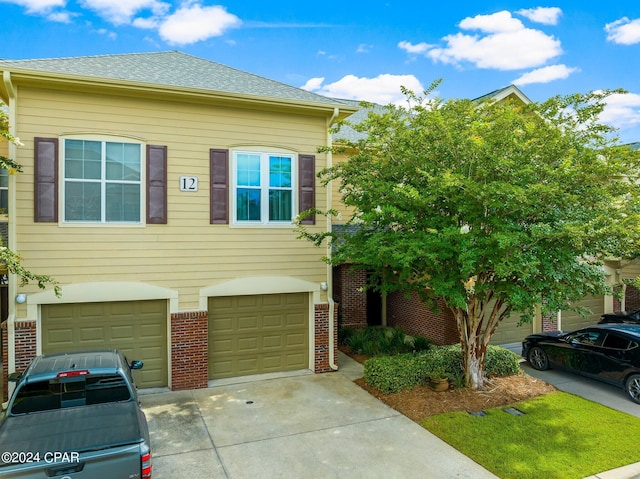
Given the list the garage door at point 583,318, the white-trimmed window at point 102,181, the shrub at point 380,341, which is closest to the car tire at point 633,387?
the shrub at point 380,341

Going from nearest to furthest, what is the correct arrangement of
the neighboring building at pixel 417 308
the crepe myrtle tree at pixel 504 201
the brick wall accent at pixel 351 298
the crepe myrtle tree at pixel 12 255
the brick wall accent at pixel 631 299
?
the crepe myrtle tree at pixel 12 255, the crepe myrtle tree at pixel 504 201, the neighboring building at pixel 417 308, the brick wall accent at pixel 351 298, the brick wall accent at pixel 631 299

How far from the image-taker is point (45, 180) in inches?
351

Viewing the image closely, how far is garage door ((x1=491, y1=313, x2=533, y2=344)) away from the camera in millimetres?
14263

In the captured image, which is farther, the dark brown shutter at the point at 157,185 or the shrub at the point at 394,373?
the dark brown shutter at the point at 157,185

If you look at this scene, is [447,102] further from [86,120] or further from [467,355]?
[86,120]

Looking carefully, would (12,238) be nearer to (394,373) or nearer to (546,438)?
Result: (394,373)

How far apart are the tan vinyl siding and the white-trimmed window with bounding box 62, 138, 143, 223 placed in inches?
10.1

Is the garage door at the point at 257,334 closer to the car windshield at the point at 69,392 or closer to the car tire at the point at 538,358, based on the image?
the car windshield at the point at 69,392

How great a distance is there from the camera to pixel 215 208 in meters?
10.2

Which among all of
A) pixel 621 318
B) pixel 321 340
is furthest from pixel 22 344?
pixel 621 318

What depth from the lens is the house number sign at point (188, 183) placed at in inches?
393

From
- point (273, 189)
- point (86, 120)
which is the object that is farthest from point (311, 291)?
point (86, 120)

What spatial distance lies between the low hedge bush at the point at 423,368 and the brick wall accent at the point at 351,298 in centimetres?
499

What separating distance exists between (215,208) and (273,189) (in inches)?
61.2
